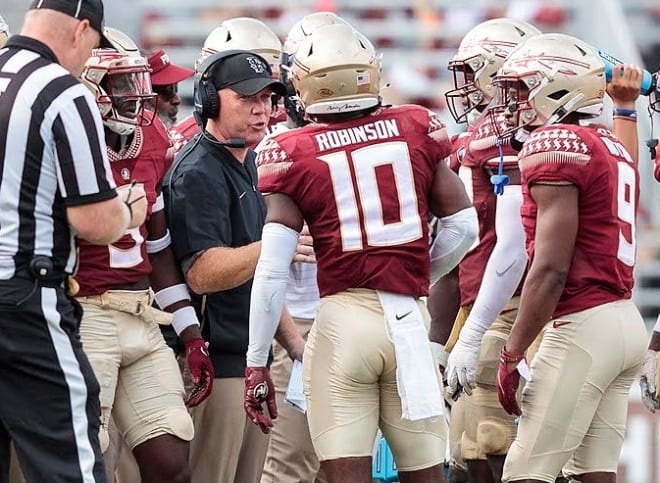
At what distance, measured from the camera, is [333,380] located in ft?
15.4

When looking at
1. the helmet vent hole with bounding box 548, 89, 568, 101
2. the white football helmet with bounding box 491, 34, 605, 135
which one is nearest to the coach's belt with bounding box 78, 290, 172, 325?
the white football helmet with bounding box 491, 34, 605, 135

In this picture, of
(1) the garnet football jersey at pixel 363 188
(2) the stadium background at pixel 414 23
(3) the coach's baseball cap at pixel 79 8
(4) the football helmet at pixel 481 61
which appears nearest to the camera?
(3) the coach's baseball cap at pixel 79 8

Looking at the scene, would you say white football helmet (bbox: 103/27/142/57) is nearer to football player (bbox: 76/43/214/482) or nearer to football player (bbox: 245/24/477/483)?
football player (bbox: 76/43/214/482)

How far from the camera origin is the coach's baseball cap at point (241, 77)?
5.50 m

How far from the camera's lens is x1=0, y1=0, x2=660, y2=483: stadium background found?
11.9 m

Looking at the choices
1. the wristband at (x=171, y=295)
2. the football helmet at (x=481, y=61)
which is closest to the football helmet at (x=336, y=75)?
the wristband at (x=171, y=295)

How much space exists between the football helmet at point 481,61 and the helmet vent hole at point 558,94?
1.06m

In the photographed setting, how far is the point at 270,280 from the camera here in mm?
4746

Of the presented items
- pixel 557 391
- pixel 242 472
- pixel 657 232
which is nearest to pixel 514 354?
pixel 557 391

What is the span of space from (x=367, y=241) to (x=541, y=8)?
7.98m

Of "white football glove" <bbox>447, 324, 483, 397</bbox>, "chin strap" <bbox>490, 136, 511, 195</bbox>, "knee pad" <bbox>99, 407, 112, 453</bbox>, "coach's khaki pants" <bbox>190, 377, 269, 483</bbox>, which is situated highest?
"chin strap" <bbox>490, 136, 511, 195</bbox>

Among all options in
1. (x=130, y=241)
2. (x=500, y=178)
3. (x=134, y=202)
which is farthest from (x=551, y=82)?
A: (x=134, y=202)

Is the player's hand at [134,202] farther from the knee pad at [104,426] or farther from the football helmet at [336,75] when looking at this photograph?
the knee pad at [104,426]

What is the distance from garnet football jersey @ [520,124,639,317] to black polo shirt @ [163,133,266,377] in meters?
1.10
